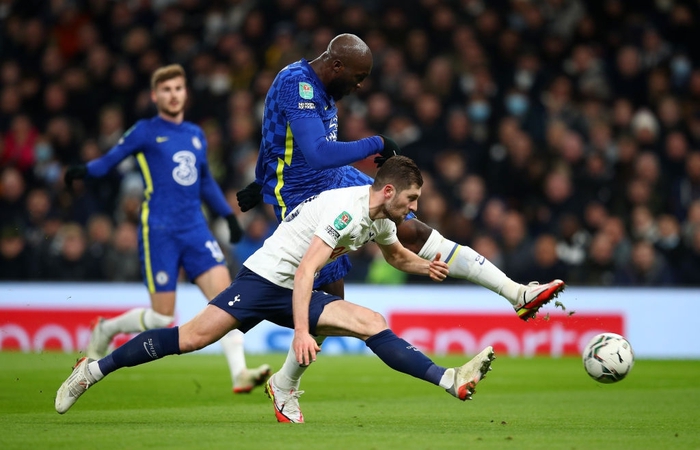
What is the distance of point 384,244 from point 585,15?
38.3ft

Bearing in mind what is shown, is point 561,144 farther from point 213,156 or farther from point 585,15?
point 213,156

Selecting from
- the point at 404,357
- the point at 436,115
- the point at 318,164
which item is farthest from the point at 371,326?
the point at 436,115

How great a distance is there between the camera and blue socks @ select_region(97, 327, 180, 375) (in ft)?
22.1

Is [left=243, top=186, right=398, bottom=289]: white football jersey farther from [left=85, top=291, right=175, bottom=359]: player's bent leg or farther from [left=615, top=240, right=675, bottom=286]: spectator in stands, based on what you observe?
[left=615, top=240, right=675, bottom=286]: spectator in stands

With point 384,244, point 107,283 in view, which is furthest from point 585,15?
point 384,244

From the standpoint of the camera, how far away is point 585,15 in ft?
57.0

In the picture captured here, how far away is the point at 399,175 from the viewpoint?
6348mm

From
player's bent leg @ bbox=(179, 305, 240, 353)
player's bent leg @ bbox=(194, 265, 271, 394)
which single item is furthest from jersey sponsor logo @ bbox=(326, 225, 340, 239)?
player's bent leg @ bbox=(194, 265, 271, 394)

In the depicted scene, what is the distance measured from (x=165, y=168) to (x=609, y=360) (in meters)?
4.48

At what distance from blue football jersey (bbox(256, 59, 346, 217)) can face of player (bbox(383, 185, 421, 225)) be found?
3.21 ft

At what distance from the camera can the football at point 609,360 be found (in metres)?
7.02

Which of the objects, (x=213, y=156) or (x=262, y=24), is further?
(x=262, y=24)

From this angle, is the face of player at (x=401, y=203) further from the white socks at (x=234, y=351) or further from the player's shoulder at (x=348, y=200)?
the white socks at (x=234, y=351)

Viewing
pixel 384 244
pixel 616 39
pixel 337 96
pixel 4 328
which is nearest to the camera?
pixel 384 244
